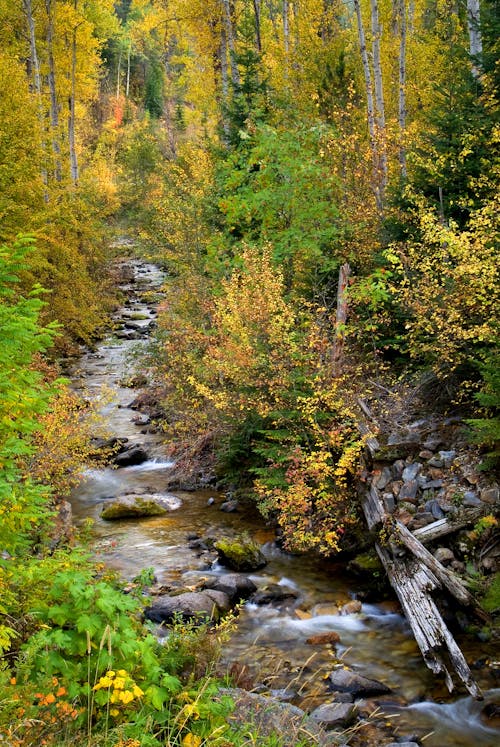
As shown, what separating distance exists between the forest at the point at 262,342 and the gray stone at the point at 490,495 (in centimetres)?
5

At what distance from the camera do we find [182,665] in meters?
4.59

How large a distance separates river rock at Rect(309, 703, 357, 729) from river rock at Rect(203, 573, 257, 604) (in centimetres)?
246

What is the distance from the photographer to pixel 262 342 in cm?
1010

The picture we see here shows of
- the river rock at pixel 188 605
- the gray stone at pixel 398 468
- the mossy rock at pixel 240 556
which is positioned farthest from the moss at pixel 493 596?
the mossy rock at pixel 240 556

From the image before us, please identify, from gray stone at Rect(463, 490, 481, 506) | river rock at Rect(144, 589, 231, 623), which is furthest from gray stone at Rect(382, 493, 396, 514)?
river rock at Rect(144, 589, 231, 623)

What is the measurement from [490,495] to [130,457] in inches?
330

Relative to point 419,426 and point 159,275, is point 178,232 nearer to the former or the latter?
point 419,426

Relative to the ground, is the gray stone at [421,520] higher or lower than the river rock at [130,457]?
higher

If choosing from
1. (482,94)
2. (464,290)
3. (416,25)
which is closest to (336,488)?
(464,290)

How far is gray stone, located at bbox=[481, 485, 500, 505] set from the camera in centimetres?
693

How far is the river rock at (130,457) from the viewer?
43.8 feet

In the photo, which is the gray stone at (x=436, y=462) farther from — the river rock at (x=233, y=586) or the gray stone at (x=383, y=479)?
the river rock at (x=233, y=586)

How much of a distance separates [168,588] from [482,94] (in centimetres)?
980

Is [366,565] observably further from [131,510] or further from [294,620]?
[131,510]
